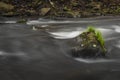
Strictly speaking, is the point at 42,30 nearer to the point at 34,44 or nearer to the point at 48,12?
the point at 34,44

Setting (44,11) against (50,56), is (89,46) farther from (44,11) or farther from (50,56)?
(44,11)

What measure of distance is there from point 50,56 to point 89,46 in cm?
129

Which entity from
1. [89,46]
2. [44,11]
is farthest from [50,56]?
[44,11]

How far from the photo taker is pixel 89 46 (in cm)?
721

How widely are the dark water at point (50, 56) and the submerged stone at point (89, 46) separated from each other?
0.58ft

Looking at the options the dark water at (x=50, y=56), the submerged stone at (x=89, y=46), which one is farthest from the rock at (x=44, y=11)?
the submerged stone at (x=89, y=46)

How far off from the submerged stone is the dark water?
0.58 feet

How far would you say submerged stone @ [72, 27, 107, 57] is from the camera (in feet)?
23.7

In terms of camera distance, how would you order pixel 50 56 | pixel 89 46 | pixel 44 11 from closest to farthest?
pixel 89 46 < pixel 50 56 < pixel 44 11

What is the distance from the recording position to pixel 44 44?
8797 mm

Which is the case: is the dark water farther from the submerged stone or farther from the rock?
the rock

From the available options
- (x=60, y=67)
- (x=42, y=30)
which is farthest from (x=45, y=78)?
(x=42, y=30)

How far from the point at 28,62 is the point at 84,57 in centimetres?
156

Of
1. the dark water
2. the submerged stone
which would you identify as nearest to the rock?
the dark water
